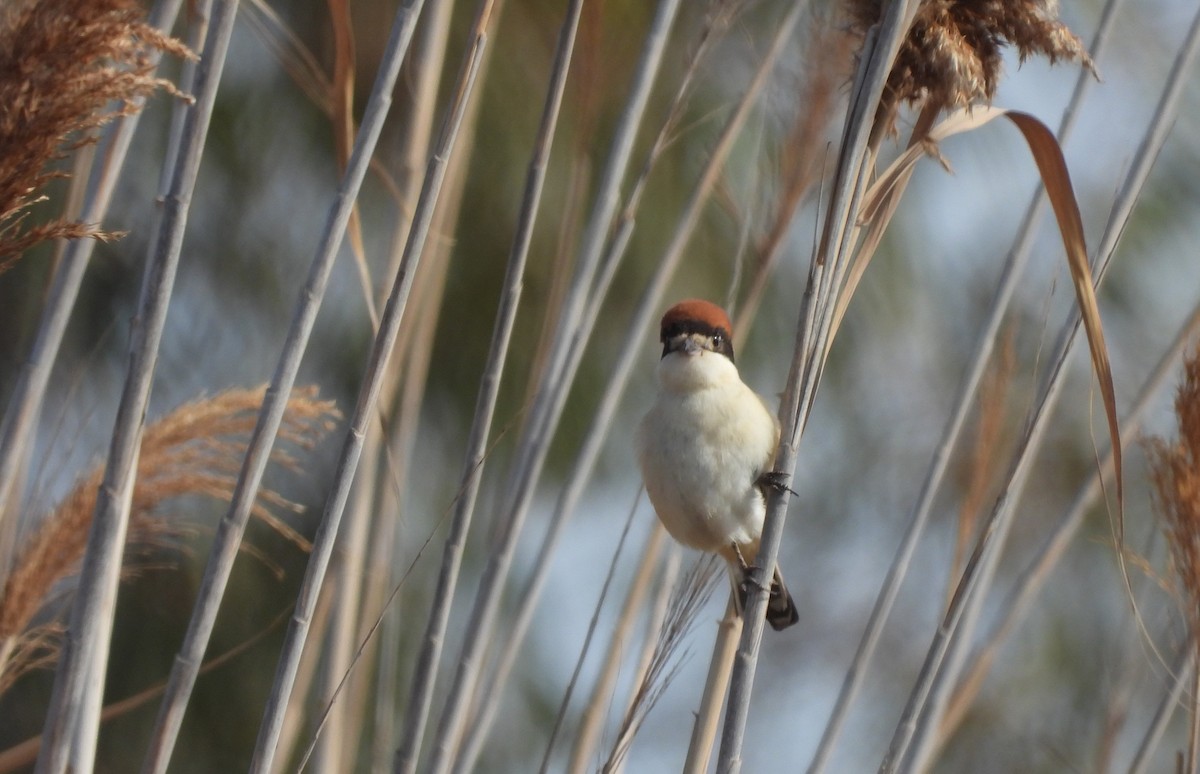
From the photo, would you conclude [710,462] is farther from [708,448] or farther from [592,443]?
[592,443]

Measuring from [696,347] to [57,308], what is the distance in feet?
3.49

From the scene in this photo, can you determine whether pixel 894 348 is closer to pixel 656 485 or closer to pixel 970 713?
pixel 970 713

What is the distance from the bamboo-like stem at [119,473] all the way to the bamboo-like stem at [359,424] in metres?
0.21

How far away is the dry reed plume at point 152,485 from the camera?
166cm

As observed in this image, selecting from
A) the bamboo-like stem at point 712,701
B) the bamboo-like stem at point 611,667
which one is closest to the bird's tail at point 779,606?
the bamboo-like stem at point 611,667

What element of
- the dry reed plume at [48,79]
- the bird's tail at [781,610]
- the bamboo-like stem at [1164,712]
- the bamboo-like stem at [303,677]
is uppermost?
the dry reed plume at [48,79]

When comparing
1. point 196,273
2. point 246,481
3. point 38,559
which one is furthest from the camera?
point 196,273

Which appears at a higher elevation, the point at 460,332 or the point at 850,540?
the point at 460,332

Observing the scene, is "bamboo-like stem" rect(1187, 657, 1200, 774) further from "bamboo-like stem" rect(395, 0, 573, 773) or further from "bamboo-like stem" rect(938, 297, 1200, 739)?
"bamboo-like stem" rect(395, 0, 573, 773)

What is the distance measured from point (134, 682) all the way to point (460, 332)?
118 cm

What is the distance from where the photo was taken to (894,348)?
3.95 metres

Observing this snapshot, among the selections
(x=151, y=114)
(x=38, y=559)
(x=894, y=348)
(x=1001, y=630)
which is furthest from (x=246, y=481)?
Result: (x=894, y=348)

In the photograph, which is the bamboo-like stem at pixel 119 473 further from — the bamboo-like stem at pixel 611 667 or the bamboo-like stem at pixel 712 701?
the bamboo-like stem at pixel 611 667

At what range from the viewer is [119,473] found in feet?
4.52
